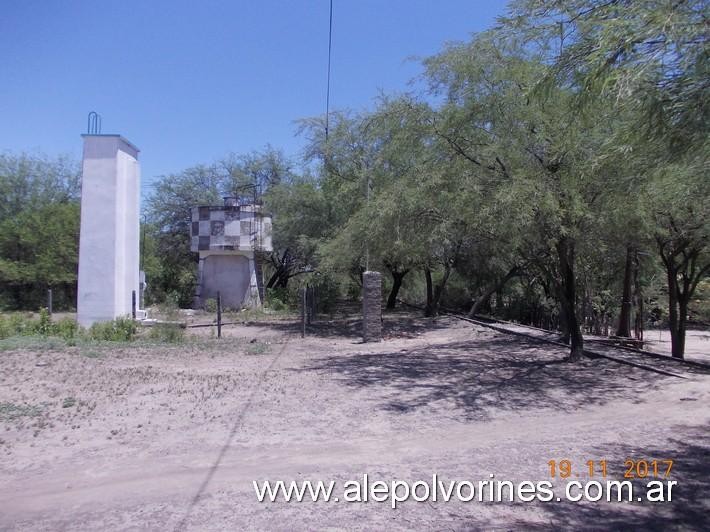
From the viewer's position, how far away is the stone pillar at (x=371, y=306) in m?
16.2

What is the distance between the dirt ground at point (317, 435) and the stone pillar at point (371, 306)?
384cm

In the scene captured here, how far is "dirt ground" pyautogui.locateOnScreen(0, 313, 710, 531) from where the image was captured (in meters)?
4.68

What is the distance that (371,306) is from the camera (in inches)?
639

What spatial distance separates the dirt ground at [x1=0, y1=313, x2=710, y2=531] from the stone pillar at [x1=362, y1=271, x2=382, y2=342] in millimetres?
3840

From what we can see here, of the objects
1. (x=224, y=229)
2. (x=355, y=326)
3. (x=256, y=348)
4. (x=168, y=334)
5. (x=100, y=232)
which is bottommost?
(x=355, y=326)

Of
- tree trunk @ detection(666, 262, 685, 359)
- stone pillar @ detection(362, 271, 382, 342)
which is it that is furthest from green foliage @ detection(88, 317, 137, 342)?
tree trunk @ detection(666, 262, 685, 359)

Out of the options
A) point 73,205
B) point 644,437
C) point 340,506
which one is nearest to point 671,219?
point 644,437

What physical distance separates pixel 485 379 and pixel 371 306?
248 inches

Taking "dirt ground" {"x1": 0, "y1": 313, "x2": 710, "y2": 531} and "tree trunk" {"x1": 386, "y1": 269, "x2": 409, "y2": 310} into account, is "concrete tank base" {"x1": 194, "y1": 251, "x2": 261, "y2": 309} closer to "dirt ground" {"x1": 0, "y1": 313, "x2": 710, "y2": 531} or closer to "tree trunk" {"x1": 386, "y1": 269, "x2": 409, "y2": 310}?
"tree trunk" {"x1": 386, "y1": 269, "x2": 409, "y2": 310}

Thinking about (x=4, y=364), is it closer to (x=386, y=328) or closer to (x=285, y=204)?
(x=386, y=328)

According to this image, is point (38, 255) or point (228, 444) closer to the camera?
point (228, 444)
